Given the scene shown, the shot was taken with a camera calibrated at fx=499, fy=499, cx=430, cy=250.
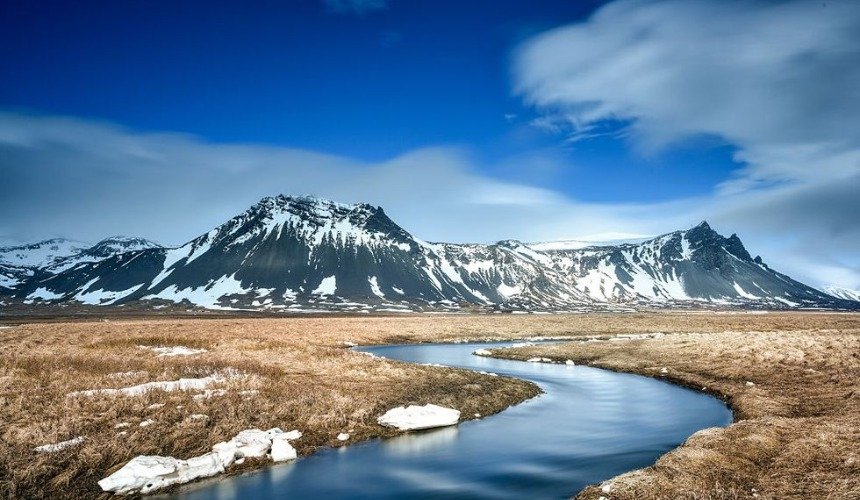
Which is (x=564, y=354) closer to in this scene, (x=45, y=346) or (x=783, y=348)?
(x=783, y=348)

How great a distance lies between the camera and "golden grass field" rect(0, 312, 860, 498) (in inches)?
615

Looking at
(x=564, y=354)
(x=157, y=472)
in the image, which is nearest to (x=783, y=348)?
(x=564, y=354)

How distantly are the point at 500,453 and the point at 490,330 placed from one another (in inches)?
3426

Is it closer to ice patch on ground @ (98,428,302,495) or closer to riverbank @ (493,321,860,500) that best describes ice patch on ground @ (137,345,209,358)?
ice patch on ground @ (98,428,302,495)

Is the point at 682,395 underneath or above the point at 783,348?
underneath

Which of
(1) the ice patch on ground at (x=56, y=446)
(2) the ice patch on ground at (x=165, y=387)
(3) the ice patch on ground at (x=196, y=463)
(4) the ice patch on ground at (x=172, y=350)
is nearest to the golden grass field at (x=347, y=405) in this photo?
(1) the ice patch on ground at (x=56, y=446)

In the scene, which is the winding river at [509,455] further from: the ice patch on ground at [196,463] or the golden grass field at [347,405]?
the golden grass field at [347,405]

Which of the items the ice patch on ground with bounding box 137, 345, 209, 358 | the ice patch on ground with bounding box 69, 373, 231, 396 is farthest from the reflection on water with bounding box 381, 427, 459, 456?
the ice patch on ground with bounding box 137, 345, 209, 358

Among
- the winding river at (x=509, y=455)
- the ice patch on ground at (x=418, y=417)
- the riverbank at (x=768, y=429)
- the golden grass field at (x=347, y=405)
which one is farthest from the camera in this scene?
the ice patch on ground at (x=418, y=417)

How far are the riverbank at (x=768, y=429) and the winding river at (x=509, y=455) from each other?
2.58m

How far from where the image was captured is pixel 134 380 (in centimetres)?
2820

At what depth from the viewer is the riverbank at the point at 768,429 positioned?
1462 cm

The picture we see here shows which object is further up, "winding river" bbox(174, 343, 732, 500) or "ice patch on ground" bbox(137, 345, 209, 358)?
"ice patch on ground" bbox(137, 345, 209, 358)

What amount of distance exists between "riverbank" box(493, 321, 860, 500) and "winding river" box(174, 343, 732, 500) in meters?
2.58
